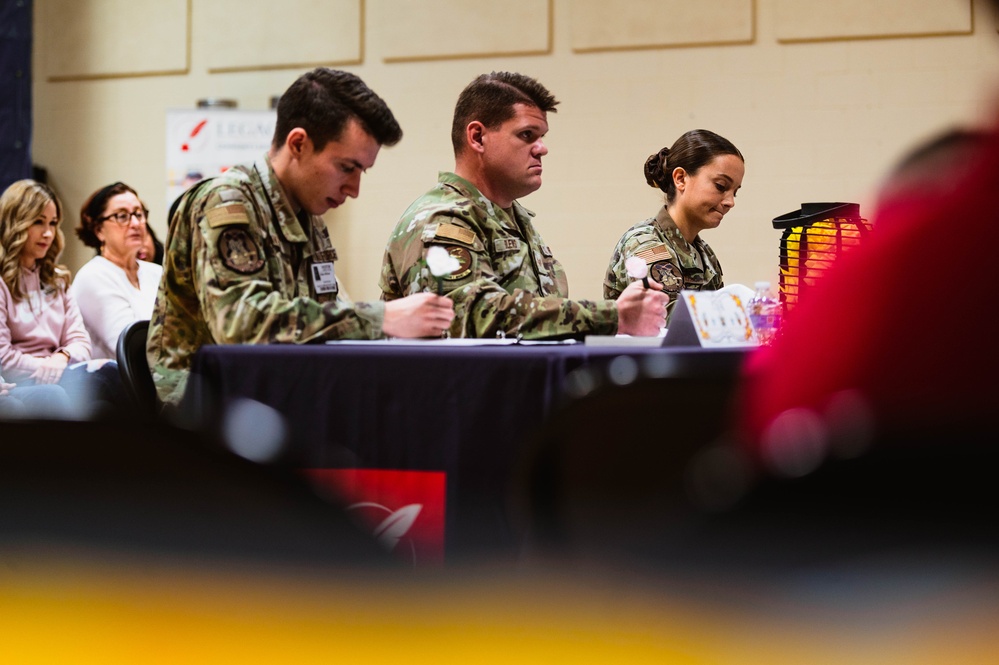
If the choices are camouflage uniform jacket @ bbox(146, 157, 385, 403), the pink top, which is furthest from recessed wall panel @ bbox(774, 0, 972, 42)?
camouflage uniform jacket @ bbox(146, 157, 385, 403)

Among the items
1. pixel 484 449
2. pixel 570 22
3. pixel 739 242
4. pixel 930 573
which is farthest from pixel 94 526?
pixel 570 22

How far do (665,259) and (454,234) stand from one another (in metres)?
0.83

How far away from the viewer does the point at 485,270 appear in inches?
90.4

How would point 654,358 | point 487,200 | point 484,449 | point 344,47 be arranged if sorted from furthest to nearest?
point 344,47
point 487,200
point 484,449
point 654,358

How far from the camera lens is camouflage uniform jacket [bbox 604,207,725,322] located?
9.31 ft

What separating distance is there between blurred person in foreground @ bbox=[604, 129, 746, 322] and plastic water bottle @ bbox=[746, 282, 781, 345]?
3.15 feet

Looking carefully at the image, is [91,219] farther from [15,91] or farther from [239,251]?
[239,251]

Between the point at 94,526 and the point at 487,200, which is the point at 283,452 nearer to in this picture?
the point at 94,526

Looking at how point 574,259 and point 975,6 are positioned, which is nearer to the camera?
point 975,6

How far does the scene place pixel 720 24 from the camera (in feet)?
16.4

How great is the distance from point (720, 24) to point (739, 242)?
3.45 feet

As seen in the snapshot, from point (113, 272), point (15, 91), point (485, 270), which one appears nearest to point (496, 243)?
point (485, 270)

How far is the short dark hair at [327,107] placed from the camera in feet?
6.97

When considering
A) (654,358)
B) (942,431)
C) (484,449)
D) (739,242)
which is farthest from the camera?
(739,242)
